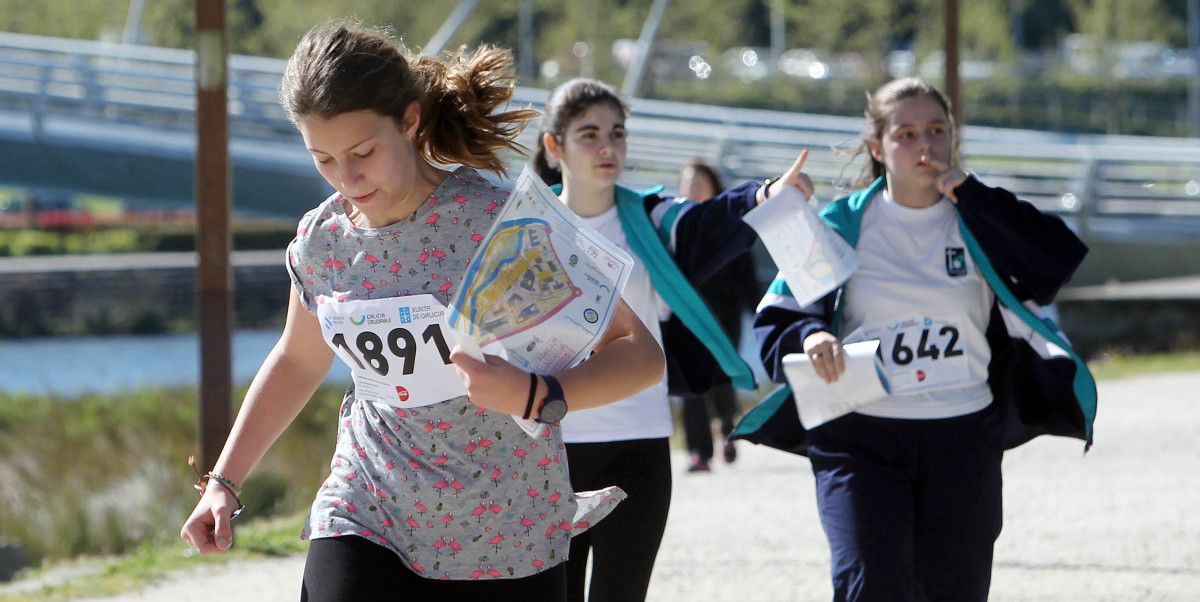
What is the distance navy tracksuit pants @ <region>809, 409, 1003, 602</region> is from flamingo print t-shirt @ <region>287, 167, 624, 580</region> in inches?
47.4

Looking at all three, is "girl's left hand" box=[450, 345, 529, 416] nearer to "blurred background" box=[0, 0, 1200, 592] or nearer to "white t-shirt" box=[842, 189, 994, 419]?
"white t-shirt" box=[842, 189, 994, 419]

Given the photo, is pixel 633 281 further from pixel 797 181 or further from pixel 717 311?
pixel 717 311

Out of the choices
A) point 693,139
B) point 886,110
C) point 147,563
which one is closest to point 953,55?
point 147,563

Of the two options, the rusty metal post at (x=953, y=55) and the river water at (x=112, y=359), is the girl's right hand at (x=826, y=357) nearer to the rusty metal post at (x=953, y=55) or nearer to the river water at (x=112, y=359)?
the rusty metal post at (x=953, y=55)

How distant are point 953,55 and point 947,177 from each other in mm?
7607

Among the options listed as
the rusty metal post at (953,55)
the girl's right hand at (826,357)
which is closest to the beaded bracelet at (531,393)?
the girl's right hand at (826,357)

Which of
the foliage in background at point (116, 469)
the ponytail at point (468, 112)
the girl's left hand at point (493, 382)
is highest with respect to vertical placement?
the ponytail at point (468, 112)

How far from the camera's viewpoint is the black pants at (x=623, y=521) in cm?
434

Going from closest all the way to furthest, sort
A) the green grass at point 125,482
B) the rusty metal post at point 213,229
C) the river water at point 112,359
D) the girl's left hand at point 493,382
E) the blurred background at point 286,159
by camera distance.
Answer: the girl's left hand at point 493,382
the green grass at point 125,482
the rusty metal post at point 213,229
the blurred background at point 286,159
the river water at point 112,359

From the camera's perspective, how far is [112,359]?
24.1 m

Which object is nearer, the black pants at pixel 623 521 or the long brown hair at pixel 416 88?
the long brown hair at pixel 416 88

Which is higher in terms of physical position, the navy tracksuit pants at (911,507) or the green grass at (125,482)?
the navy tracksuit pants at (911,507)

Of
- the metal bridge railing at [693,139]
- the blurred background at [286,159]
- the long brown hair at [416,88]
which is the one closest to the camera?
the long brown hair at [416,88]

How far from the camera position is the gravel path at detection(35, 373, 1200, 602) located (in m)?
6.31
